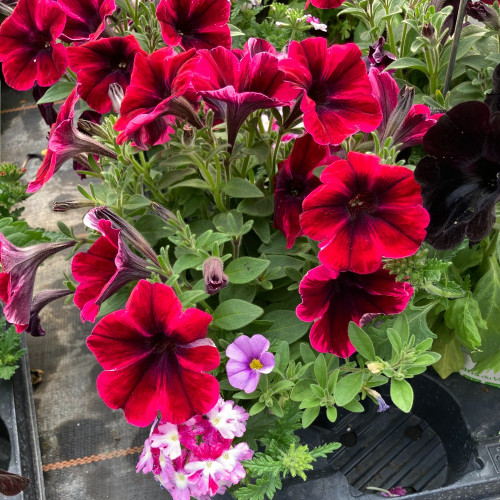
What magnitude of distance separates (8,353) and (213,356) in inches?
30.6

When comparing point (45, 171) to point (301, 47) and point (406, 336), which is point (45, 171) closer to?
point (301, 47)

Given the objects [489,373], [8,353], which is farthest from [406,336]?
[8,353]

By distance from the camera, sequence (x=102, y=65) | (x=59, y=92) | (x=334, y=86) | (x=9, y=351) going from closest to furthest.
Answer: (x=334, y=86) < (x=102, y=65) < (x=59, y=92) < (x=9, y=351)

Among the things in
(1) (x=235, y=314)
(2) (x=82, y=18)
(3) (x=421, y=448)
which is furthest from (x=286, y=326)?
(2) (x=82, y=18)

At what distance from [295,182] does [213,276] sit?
261 mm

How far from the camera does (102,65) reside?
0.97 metres

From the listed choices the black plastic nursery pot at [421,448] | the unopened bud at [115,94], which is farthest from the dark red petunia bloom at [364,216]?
the black plastic nursery pot at [421,448]

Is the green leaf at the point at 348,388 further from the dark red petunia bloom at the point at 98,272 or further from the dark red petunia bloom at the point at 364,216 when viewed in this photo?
the dark red petunia bloom at the point at 98,272

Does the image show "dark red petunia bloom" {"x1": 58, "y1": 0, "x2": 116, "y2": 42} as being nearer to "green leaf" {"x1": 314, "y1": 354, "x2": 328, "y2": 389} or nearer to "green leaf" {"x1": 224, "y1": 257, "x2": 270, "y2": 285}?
"green leaf" {"x1": 224, "y1": 257, "x2": 270, "y2": 285}

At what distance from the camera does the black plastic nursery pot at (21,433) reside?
1224 mm

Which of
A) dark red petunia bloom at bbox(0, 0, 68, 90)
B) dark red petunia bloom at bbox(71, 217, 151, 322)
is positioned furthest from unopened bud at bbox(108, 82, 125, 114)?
dark red petunia bloom at bbox(71, 217, 151, 322)

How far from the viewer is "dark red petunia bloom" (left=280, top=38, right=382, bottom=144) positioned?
31.6 inches

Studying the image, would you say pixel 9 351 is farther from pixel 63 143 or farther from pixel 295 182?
pixel 295 182

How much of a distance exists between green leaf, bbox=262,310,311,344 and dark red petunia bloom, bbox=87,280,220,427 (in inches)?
9.2
